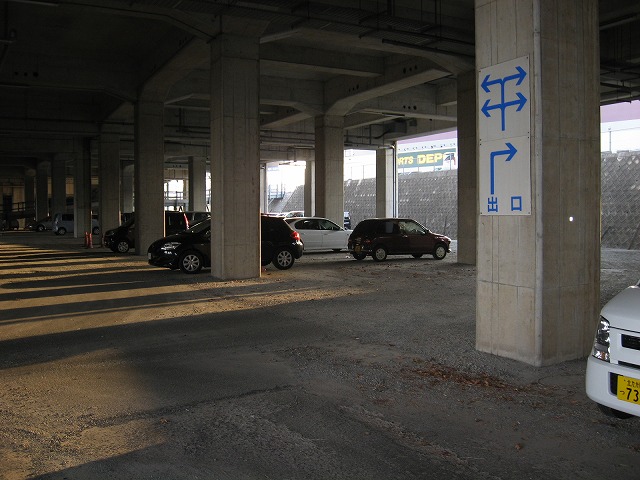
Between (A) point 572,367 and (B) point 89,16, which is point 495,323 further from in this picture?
(B) point 89,16

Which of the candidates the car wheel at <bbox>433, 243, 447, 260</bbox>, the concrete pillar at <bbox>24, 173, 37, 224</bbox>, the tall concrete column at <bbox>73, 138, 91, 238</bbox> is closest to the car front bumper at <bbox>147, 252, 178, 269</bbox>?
the car wheel at <bbox>433, 243, 447, 260</bbox>

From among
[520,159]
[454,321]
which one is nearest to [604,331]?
[520,159]

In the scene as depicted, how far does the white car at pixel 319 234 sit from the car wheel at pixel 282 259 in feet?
18.5

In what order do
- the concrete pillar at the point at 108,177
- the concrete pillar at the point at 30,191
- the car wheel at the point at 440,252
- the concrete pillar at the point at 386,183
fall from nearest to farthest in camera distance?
Answer: the car wheel at the point at 440,252
the concrete pillar at the point at 108,177
the concrete pillar at the point at 386,183
the concrete pillar at the point at 30,191

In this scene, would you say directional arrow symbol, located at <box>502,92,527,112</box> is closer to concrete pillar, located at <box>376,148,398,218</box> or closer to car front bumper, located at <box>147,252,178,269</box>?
car front bumper, located at <box>147,252,178,269</box>

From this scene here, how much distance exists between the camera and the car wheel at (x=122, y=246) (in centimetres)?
2536

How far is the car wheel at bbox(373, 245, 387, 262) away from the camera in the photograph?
849 inches

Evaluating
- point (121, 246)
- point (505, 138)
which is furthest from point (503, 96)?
point (121, 246)

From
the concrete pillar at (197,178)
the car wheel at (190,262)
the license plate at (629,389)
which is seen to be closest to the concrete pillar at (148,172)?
the car wheel at (190,262)

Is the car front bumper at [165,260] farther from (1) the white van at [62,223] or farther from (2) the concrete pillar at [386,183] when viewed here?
(1) the white van at [62,223]

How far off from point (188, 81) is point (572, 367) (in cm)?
2180

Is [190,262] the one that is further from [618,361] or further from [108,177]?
[108,177]

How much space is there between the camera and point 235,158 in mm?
15664

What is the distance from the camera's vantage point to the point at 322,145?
1142 inches
